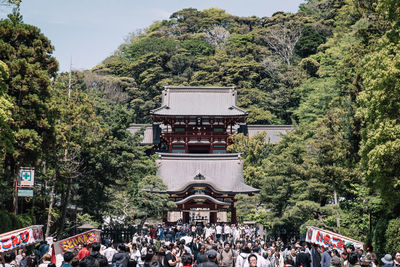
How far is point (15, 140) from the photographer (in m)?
16.6

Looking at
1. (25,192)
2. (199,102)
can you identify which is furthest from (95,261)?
(199,102)

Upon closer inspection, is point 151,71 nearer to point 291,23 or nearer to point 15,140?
point 291,23

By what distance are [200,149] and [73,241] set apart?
108ft

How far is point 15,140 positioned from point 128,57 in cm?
5803

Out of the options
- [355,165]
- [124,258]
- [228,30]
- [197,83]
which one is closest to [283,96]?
[197,83]

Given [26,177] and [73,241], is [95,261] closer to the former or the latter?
[73,241]

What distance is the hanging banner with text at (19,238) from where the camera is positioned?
11.7 metres

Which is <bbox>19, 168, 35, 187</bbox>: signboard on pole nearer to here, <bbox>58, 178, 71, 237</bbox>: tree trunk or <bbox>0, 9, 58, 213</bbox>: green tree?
<bbox>0, 9, 58, 213</bbox>: green tree

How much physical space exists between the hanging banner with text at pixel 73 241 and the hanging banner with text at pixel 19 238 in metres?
→ 0.98

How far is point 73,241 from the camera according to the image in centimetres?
1329

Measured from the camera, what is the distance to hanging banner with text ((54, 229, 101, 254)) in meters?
12.5

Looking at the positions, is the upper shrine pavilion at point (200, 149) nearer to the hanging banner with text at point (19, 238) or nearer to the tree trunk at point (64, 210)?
the tree trunk at point (64, 210)

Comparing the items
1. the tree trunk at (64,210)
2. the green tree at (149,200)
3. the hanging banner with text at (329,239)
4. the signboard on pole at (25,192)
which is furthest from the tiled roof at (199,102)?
the hanging banner with text at (329,239)

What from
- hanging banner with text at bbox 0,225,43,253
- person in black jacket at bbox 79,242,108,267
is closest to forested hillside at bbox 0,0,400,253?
hanging banner with text at bbox 0,225,43,253
